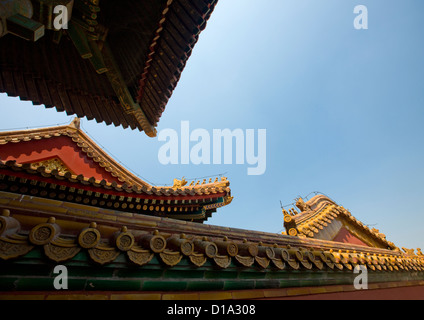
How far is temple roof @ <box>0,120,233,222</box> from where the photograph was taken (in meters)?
4.32

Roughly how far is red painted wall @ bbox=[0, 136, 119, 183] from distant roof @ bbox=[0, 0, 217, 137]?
2.74m

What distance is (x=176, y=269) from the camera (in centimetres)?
196

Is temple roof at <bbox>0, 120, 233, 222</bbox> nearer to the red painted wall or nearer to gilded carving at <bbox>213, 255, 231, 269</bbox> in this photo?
the red painted wall

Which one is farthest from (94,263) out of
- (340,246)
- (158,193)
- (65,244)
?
(340,246)

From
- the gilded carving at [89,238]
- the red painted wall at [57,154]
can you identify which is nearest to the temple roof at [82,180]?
the red painted wall at [57,154]

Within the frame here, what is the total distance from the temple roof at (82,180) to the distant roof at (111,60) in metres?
1.51

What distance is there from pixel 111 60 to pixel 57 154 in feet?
14.2

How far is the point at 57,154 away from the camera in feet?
23.4

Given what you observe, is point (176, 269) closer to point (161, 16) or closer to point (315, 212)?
point (161, 16)

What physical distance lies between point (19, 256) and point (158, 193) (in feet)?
14.2

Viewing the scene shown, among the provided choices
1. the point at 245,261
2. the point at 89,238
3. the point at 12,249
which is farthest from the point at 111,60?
the point at 245,261

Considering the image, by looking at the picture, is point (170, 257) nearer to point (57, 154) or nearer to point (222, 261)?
point (222, 261)

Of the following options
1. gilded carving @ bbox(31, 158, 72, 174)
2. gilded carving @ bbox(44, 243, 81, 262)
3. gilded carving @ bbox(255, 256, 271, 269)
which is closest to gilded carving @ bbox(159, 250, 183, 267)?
gilded carving @ bbox(44, 243, 81, 262)

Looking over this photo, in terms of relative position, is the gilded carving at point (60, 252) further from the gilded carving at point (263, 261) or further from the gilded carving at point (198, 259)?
the gilded carving at point (263, 261)
